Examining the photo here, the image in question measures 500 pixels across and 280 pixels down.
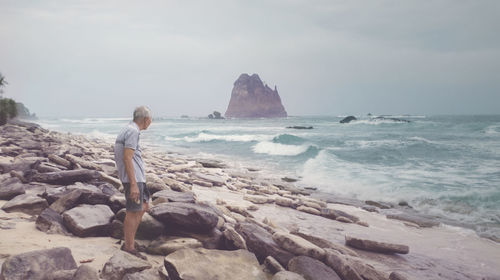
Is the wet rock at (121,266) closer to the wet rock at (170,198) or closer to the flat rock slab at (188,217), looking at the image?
the flat rock slab at (188,217)

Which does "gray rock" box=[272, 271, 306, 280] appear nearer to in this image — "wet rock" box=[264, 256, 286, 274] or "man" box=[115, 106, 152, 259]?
"wet rock" box=[264, 256, 286, 274]

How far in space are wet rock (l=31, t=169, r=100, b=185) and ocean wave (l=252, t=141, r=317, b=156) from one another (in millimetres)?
16018

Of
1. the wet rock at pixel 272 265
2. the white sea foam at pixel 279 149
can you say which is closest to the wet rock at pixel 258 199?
the wet rock at pixel 272 265

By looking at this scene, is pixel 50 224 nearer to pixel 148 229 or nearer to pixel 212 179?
pixel 148 229

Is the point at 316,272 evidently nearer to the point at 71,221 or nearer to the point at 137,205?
the point at 137,205

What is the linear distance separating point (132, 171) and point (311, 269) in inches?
89.7

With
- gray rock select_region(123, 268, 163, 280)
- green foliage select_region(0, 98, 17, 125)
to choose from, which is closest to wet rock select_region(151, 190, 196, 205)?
gray rock select_region(123, 268, 163, 280)

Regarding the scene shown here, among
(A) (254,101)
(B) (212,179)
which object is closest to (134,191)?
(B) (212,179)

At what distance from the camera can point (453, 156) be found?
18812 millimetres

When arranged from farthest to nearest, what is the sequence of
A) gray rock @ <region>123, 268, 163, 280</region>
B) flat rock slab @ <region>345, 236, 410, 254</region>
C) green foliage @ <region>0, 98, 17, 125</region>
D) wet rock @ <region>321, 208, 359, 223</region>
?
green foliage @ <region>0, 98, 17, 125</region> → wet rock @ <region>321, 208, 359, 223</region> → flat rock slab @ <region>345, 236, 410, 254</region> → gray rock @ <region>123, 268, 163, 280</region>

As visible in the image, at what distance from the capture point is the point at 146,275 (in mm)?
2920

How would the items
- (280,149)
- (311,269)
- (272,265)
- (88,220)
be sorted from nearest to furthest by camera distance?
(311,269) < (272,265) < (88,220) < (280,149)

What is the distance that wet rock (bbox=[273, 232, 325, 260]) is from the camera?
151 inches

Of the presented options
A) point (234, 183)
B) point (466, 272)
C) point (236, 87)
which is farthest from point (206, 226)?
point (236, 87)
